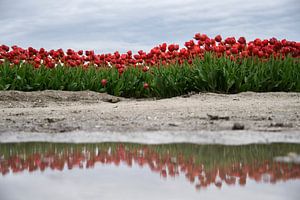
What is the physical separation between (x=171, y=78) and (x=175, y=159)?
7028 mm

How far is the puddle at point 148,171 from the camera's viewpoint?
2.46m

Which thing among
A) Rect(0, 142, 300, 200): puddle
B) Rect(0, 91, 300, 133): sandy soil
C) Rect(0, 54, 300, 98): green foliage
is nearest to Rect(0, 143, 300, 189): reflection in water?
Rect(0, 142, 300, 200): puddle

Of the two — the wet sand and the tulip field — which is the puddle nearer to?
the wet sand

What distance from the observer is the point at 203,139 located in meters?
4.17

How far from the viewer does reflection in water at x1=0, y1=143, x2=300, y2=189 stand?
9.50 ft

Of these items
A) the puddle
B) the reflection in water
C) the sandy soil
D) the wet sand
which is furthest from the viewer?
the sandy soil

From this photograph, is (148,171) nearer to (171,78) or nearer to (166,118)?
(166,118)

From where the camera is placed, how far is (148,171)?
3.01 metres

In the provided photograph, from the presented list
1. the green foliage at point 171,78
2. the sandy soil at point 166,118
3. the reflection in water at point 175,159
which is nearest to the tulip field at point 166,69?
the green foliage at point 171,78

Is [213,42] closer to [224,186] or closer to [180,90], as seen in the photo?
[180,90]

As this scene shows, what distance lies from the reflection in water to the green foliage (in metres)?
5.93

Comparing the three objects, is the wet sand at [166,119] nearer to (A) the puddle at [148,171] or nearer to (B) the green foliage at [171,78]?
(A) the puddle at [148,171]

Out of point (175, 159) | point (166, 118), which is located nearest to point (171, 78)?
point (166, 118)

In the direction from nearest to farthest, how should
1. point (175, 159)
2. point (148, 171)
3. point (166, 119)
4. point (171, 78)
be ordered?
point (148, 171) → point (175, 159) → point (166, 119) → point (171, 78)
